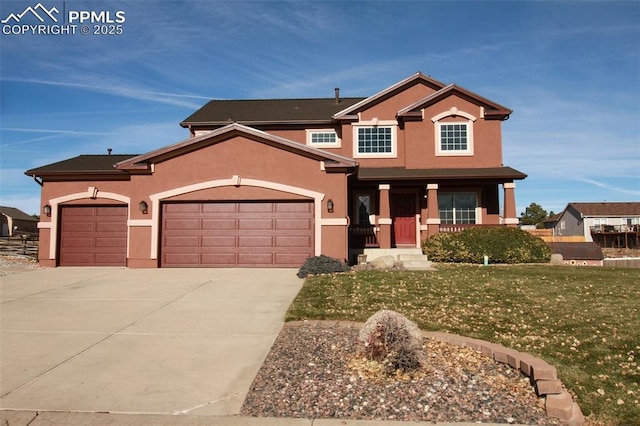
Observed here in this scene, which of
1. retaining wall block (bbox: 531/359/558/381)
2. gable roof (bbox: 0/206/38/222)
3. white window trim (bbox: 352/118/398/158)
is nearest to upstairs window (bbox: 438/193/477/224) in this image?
white window trim (bbox: 352/118/398/158)

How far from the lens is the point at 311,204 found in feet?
49.3

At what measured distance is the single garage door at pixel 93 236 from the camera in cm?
1603

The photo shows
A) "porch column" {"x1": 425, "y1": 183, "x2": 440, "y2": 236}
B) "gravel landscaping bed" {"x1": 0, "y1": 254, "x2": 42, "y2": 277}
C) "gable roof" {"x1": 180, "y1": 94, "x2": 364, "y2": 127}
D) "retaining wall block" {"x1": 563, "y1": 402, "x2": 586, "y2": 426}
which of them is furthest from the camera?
"gable roof" {"x1": 180, "y1": 94, "x2": 364, "y2": 127}

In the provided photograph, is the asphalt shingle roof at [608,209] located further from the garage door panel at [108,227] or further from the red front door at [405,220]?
the garage door panel at [108,227]

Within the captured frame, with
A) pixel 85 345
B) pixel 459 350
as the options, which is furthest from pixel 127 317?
pixel 459 350

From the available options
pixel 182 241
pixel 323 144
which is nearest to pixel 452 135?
pixel 323 144

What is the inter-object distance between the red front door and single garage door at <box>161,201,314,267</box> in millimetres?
6256

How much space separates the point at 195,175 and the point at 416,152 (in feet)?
32.7

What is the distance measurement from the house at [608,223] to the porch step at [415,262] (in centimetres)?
3760

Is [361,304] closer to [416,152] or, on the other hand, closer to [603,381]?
[603,381]

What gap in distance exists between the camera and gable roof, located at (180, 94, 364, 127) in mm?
20688

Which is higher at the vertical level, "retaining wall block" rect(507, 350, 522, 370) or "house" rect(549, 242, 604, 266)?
"house" rect(549, 242, 604, 266)

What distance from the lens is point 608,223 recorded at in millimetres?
47875

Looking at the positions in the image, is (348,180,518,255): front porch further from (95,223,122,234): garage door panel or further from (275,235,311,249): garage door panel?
(95,223,122,234): garage door panel
